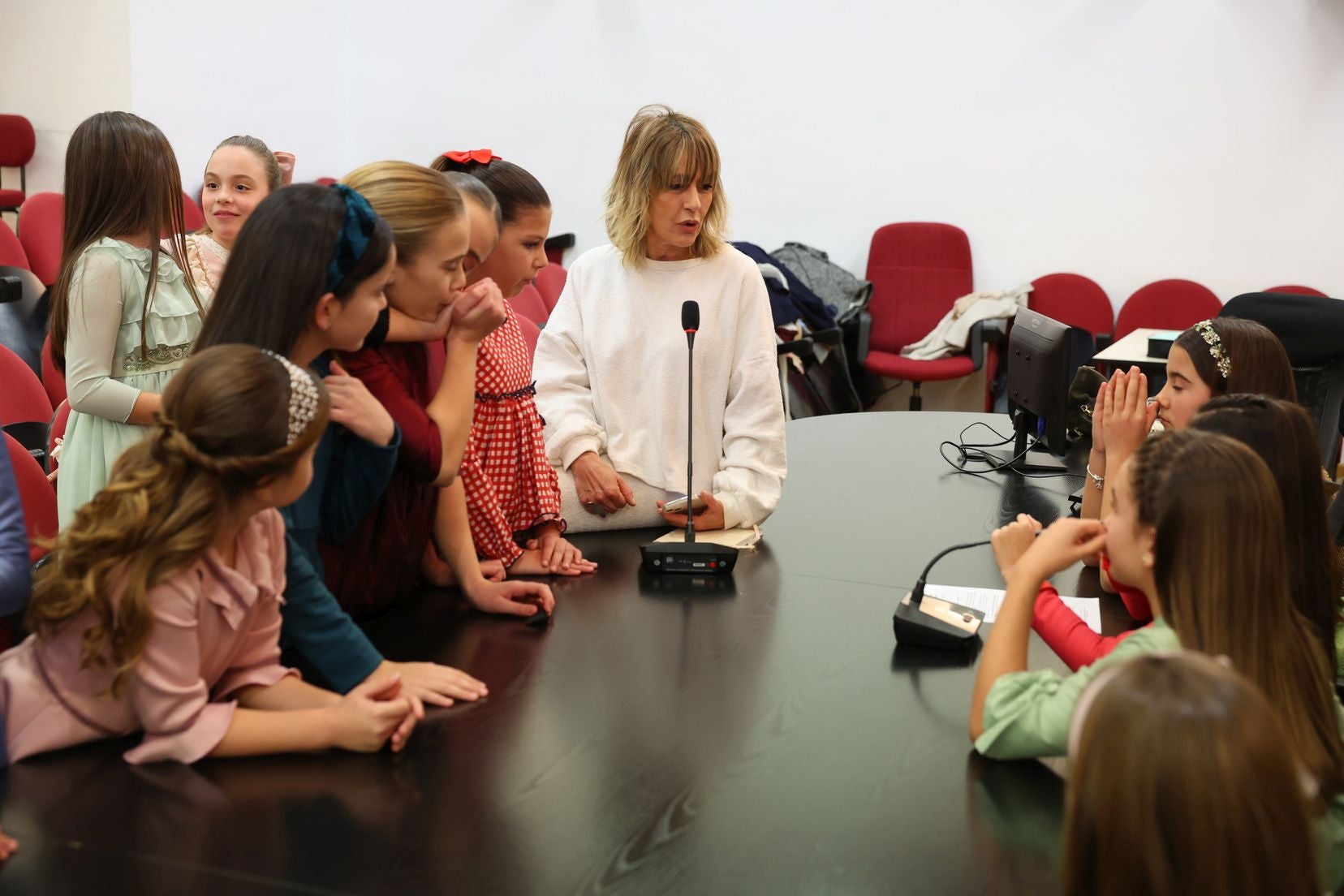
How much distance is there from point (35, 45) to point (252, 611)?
5602 millimetres

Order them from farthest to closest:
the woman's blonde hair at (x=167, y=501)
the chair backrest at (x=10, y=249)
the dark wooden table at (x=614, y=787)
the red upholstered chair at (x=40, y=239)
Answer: the red upholstered chair at (x=40, y=239) < the chair backrest at (x=10, y=249) < the woman's blonde hair at (x=167, y=501) < the dark wooden table at (x=614, y=787)

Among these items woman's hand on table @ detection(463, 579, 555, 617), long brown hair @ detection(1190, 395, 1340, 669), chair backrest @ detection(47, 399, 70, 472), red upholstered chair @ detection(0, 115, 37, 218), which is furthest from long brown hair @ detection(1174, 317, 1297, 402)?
red upholstered chair @ detection(0, 115, 37, 218)

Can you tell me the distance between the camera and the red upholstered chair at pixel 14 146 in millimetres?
5980

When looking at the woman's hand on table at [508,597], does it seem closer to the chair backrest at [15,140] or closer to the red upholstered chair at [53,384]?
the red upholstered chair at [53,384]

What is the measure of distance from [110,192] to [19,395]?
0.84m

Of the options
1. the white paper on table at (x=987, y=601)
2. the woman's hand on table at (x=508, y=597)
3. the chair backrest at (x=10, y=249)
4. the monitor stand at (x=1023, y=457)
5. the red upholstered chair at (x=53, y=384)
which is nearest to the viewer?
the woman's hand on table at (x=508, y=597)

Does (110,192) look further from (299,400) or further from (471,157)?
(299,400)

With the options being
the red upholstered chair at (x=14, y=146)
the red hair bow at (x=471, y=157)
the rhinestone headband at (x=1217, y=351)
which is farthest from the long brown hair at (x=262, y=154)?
the red upholstered chair at (x=14, y=146)

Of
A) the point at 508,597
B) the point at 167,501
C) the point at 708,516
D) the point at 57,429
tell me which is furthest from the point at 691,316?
the point at 57,429

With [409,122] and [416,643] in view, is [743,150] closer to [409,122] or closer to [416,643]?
[409,122]

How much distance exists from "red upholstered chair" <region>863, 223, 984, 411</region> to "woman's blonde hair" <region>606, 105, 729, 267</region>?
3.32 meters

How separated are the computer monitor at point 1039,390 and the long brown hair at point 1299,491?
131cm

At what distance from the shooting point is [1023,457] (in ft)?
10.2

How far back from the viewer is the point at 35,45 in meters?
5.94
